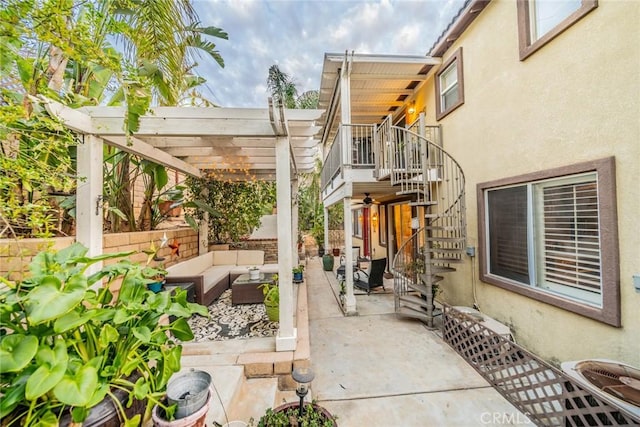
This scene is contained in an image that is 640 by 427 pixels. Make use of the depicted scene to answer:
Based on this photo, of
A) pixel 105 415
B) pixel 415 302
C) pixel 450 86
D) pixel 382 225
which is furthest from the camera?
pixel 382 225

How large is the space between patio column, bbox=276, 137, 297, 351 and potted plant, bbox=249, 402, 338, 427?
117cm

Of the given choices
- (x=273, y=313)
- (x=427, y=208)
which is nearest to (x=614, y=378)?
(x=427, y=208)

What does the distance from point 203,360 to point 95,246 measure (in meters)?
2.03

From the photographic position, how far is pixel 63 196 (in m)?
3.84

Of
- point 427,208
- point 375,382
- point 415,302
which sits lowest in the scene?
point 375,382

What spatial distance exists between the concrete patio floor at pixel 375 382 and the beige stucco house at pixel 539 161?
3.94 ft

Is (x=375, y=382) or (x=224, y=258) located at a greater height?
(x=224, y=258)

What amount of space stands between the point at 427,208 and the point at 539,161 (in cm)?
196

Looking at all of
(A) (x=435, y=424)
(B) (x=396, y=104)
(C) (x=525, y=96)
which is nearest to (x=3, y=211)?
(A) (x=435, y=424)

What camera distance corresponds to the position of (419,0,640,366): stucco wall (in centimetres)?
259

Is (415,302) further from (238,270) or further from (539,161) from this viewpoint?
(238,270)

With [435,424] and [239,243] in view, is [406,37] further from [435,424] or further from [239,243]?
[435,424]

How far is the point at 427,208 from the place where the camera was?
5160 mm

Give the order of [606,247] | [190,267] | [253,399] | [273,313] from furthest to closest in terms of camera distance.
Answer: [190,267] < [273,313] < [606,247] < [253,399]
